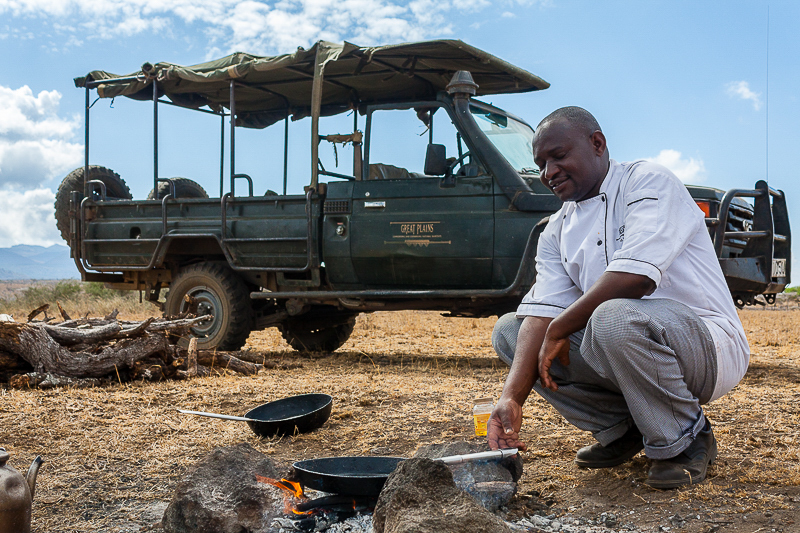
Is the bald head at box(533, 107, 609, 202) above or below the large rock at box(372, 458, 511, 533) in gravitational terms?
above

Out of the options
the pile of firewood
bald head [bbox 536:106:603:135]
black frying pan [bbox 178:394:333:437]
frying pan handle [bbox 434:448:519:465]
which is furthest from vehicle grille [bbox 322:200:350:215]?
frying pan handle [bbox 434:448:519:465]

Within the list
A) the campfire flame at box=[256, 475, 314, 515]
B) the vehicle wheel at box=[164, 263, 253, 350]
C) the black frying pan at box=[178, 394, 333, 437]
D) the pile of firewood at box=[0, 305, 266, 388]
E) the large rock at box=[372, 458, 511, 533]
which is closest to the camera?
the large rock at box=[372, 458, 511, 533]

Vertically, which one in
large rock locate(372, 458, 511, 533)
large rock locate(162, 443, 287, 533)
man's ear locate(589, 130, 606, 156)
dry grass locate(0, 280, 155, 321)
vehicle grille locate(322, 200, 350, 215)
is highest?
man's ear locate(589, 130, 606, 156)

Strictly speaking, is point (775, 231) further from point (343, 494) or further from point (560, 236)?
point (343, 494)

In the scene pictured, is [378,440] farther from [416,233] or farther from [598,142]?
[416,233]

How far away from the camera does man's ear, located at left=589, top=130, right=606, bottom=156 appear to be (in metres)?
2.79

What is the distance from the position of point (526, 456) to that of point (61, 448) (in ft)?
7.75

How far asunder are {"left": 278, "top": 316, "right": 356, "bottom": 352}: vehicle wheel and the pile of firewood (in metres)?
1.99

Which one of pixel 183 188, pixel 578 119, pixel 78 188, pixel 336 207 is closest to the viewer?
pixel 578 119

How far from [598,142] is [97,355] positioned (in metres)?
4.40

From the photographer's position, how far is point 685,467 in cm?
266

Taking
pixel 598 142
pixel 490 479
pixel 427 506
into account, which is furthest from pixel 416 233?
pixel 427 506

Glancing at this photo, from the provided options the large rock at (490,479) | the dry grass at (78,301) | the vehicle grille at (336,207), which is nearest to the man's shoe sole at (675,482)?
the large rock at (490,479)

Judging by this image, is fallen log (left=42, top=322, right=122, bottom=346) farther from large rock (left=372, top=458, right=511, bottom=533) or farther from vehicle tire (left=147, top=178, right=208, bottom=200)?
large rock (left=372, top=458, right=511, bottom=533)
